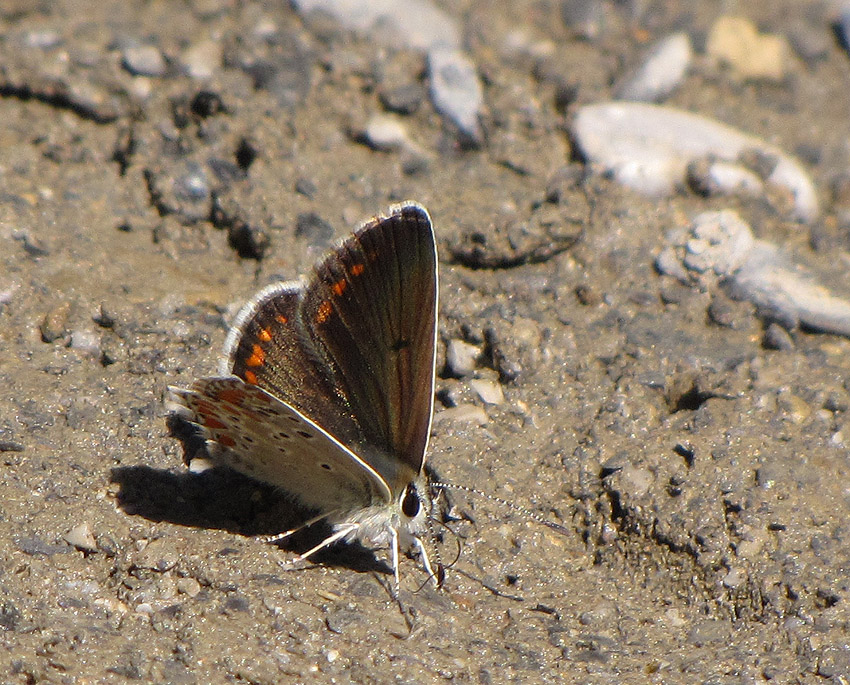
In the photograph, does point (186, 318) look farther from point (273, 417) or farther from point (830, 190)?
point (830, 190)

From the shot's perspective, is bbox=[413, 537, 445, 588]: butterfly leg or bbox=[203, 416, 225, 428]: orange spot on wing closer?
bbox=[203, 416, 225, 428]: orange spot on wing

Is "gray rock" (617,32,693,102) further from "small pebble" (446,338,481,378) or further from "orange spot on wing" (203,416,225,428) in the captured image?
"orange spot on wing" (203,416,225,428)

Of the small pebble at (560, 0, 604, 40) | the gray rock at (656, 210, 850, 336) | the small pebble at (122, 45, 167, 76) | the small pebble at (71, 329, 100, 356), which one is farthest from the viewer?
the small pebble at (560, 0, 604, 40)

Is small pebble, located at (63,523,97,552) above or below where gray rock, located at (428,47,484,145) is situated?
below

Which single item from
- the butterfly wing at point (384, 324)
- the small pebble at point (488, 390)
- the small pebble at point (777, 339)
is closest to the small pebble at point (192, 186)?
the butterfly wing at point (384, 324)

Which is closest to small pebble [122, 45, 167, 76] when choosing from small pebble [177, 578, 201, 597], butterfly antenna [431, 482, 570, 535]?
butterfly antenna [431, 482, 570, 535]

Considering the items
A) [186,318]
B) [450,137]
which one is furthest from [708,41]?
[186,318]
